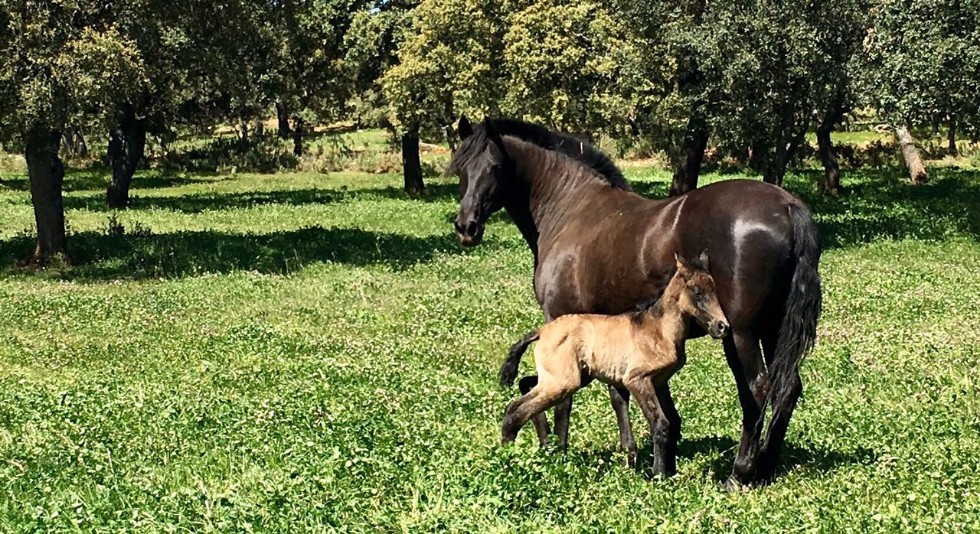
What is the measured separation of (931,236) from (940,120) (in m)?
3.21

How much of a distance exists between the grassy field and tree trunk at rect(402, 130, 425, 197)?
645 inches

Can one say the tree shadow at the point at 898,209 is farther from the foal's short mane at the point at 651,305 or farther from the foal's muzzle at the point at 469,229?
the foal's short mane at the point at 651,305

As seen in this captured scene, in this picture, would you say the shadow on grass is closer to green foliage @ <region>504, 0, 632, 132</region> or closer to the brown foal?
the brown foal

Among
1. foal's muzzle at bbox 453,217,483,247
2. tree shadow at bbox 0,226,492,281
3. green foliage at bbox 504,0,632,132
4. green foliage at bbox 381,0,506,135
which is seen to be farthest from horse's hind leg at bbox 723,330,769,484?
green foliage at bbox 381,0,506,135

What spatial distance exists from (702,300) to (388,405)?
385 cm

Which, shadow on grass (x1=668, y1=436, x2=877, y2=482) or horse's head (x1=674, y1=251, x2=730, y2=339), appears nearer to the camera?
horse's head (x1=674, y1=251, x2=730, y2=339)

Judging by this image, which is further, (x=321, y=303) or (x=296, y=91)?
(x=296, y=91)

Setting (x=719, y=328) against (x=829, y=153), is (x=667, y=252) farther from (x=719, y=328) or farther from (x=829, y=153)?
(x=829, y=153)

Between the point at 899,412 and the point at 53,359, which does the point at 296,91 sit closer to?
the point at 53,359

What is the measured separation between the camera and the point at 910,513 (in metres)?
6.61

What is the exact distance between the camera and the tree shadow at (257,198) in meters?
36.6

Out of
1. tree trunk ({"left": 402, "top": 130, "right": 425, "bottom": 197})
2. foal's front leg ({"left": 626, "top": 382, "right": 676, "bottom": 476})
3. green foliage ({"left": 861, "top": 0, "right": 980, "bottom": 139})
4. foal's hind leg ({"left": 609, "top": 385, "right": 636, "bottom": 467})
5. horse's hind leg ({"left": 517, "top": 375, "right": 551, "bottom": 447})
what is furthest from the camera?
tree trunk ({"left": 402, "top": 130, "right": 425, "bottom": 197})

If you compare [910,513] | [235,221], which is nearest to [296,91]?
[235,221]

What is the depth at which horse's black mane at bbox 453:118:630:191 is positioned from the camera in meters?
9.77
